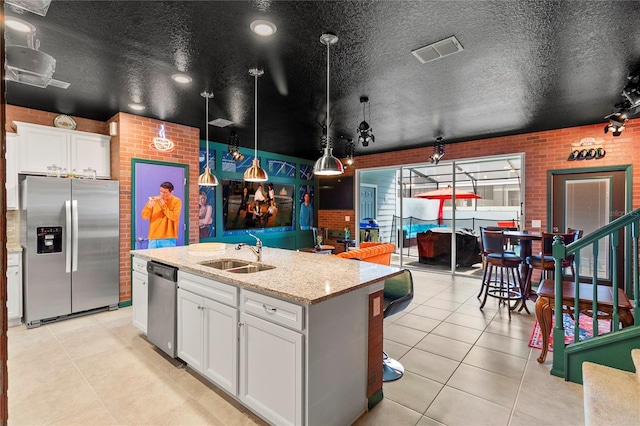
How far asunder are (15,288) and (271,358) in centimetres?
388

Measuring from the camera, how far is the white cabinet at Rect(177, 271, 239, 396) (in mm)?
2137

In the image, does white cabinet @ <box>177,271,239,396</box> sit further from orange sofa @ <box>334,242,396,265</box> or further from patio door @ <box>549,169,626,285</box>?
patio door @ <box>549,169,626,285</box>

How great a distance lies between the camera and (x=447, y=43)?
8.23ft

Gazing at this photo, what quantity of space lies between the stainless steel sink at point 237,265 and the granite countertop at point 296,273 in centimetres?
6

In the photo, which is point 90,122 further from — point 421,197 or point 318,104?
point 421,197

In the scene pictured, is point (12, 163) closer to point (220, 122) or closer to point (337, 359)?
point (220, 122)

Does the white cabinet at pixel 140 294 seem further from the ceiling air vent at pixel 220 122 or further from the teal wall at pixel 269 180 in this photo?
the teal wall at pixel 269 180

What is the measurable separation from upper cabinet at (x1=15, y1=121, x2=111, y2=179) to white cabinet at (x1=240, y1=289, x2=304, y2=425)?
3.77 meters

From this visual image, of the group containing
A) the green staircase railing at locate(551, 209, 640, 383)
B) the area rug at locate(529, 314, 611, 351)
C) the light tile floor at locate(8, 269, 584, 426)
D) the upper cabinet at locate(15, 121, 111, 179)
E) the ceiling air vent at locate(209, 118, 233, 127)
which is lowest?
the light tile floor at locate(8, 269, 584, 426)

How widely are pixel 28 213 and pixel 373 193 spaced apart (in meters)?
6.79

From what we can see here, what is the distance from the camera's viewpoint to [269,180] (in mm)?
7223

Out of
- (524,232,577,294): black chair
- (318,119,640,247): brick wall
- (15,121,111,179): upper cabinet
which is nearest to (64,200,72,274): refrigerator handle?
(15,121,111,179): upper cabinet

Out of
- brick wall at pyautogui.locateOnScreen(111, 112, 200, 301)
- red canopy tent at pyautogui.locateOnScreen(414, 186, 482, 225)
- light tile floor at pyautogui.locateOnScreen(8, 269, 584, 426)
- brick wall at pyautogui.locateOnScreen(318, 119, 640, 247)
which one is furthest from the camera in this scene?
red canopy tent at pyautogui.locateOnScreen(414, 186, 482, 225)

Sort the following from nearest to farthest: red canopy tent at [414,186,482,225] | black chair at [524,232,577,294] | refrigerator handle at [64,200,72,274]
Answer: black chair at [524,232,577,294] → refrigerator handle at [64,200,72,274] → red canopy tent at [414,186,482,225]
